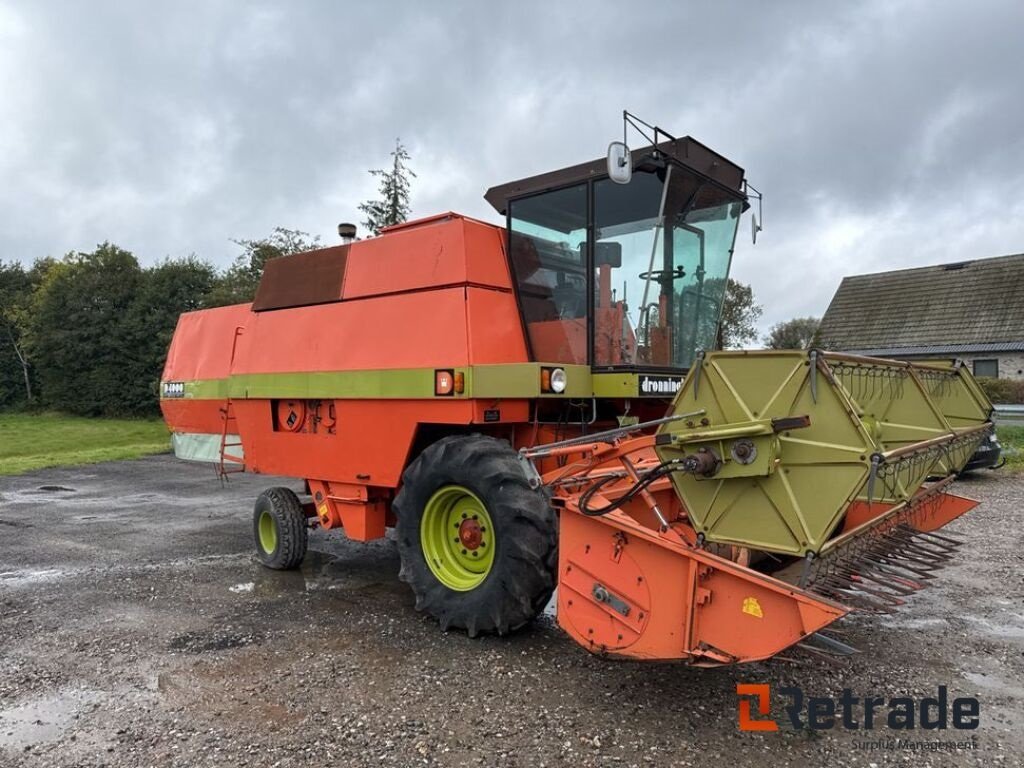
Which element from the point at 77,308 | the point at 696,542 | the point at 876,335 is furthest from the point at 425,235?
the point at 77,308

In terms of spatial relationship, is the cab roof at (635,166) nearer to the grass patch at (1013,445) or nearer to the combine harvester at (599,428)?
the combine harvester at (599,428)

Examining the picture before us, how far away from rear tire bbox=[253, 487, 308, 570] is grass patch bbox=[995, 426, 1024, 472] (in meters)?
10.8

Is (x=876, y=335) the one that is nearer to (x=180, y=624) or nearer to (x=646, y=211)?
(x=646, y=211)

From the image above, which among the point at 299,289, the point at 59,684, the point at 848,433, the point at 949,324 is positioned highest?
the point at 949,324

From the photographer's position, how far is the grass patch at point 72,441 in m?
15.4

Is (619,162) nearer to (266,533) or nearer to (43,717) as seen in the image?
(43,717)

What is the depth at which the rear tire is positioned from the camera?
19.0 ft

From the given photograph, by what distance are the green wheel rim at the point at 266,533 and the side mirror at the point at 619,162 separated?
13.5ft

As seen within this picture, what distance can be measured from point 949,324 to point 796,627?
24.1m

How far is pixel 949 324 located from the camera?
2277 cm

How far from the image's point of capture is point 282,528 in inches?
227

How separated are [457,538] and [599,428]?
142 centimetres

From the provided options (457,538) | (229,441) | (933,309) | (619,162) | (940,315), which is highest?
(933,309)

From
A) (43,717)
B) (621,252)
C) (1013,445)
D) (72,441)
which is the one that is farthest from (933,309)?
(72,441)
